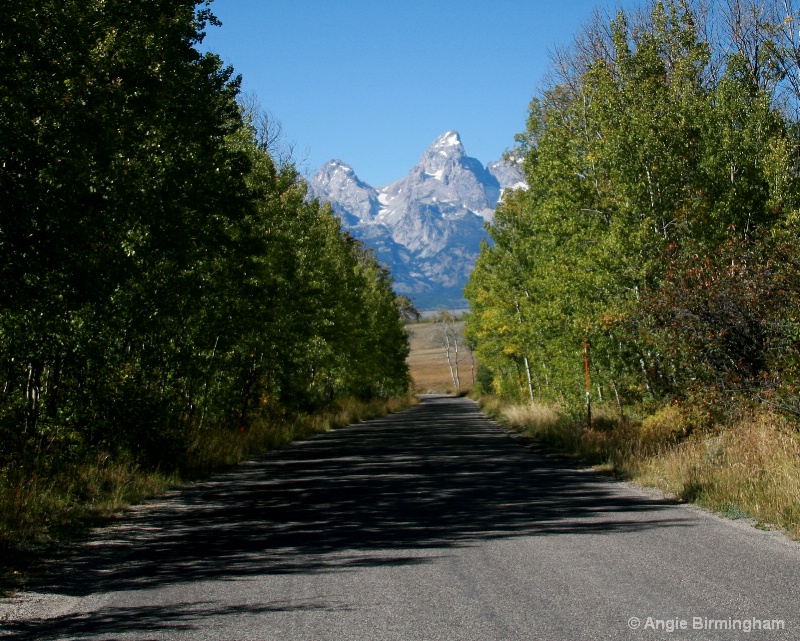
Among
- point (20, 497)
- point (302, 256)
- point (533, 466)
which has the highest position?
point (302, 256)

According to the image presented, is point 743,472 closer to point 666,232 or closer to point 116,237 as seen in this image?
point 666,232

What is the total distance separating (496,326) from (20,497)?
31586 mm

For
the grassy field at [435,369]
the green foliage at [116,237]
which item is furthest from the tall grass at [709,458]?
the grassy field at [435,369]

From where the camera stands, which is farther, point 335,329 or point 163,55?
point 335,329

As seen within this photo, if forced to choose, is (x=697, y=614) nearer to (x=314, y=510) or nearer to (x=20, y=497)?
(x=314, y=510)

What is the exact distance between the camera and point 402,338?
71.0m

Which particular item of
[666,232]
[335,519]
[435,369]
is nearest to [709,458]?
[335,519]

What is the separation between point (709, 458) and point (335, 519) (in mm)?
6701

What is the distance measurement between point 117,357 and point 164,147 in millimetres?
3990

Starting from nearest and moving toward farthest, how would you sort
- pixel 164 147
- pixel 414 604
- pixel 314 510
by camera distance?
pixel 414 604, pixel 314 510, pixel 164 147

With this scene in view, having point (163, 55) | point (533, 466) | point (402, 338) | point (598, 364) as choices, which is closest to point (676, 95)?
point (598, 364)

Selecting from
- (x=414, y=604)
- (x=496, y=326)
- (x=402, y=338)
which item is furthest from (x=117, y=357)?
(x=402, y=338)

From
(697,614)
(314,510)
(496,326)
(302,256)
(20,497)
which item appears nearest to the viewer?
(697,614)

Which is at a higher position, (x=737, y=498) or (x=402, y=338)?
(x=402, y=338)
